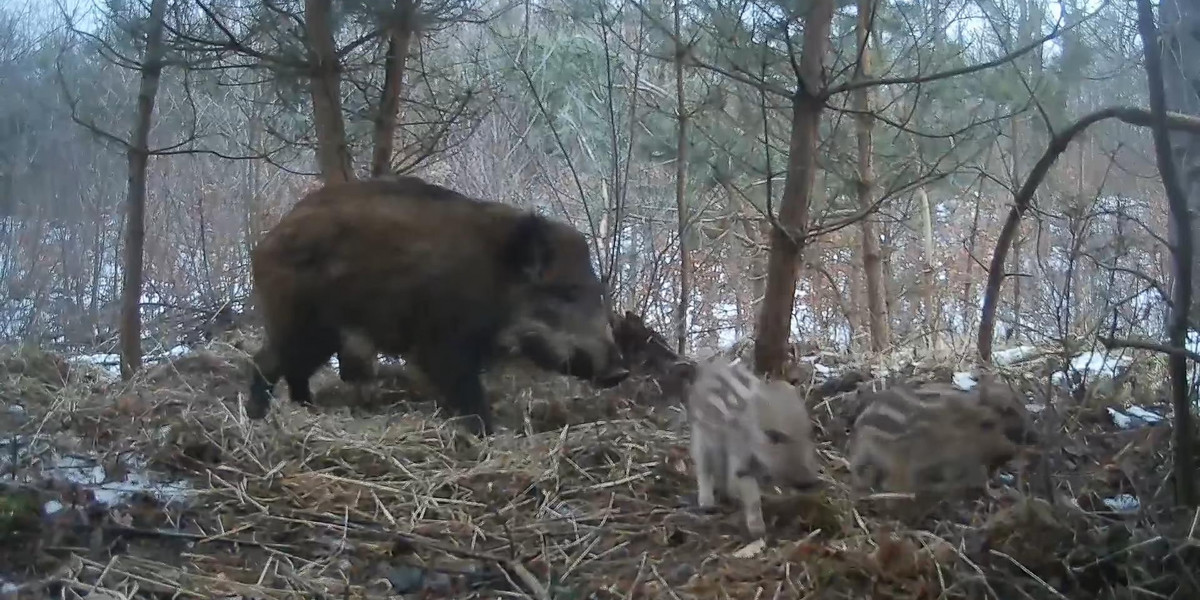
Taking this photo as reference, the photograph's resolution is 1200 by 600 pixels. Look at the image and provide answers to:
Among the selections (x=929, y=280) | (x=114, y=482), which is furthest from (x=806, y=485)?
(x=929, y=280)

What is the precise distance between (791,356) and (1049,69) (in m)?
1.63

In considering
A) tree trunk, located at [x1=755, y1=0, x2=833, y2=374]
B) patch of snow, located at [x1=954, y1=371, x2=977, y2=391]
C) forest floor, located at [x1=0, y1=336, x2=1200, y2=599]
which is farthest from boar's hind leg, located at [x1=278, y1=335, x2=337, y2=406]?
patch of snow, located at [x1=954, y1=371, x2=977, y2=391]

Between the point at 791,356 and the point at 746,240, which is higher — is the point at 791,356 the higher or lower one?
the lower one

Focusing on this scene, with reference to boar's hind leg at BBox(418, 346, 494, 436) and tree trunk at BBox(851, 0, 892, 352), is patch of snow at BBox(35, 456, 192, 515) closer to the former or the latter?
boar's hind leg at BBox(418, 346, 494, 436)

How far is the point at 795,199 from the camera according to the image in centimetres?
435

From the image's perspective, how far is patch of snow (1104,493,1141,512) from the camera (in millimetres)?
2745

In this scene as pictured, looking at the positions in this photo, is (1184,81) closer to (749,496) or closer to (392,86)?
(749,496)

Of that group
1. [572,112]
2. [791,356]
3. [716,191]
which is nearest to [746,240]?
[716,191]

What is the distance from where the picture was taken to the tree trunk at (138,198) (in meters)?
4.60

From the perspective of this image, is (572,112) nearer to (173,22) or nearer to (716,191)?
(716,191)

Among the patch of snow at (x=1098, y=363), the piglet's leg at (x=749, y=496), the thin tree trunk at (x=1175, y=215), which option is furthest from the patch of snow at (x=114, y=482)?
the patch of snow at (x=1098, y=363)

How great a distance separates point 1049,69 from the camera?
3.93 meters

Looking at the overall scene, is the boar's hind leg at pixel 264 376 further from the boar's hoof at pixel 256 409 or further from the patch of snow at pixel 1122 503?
the patch of snow at pixel 1122 503

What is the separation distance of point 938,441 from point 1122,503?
1.58ft
